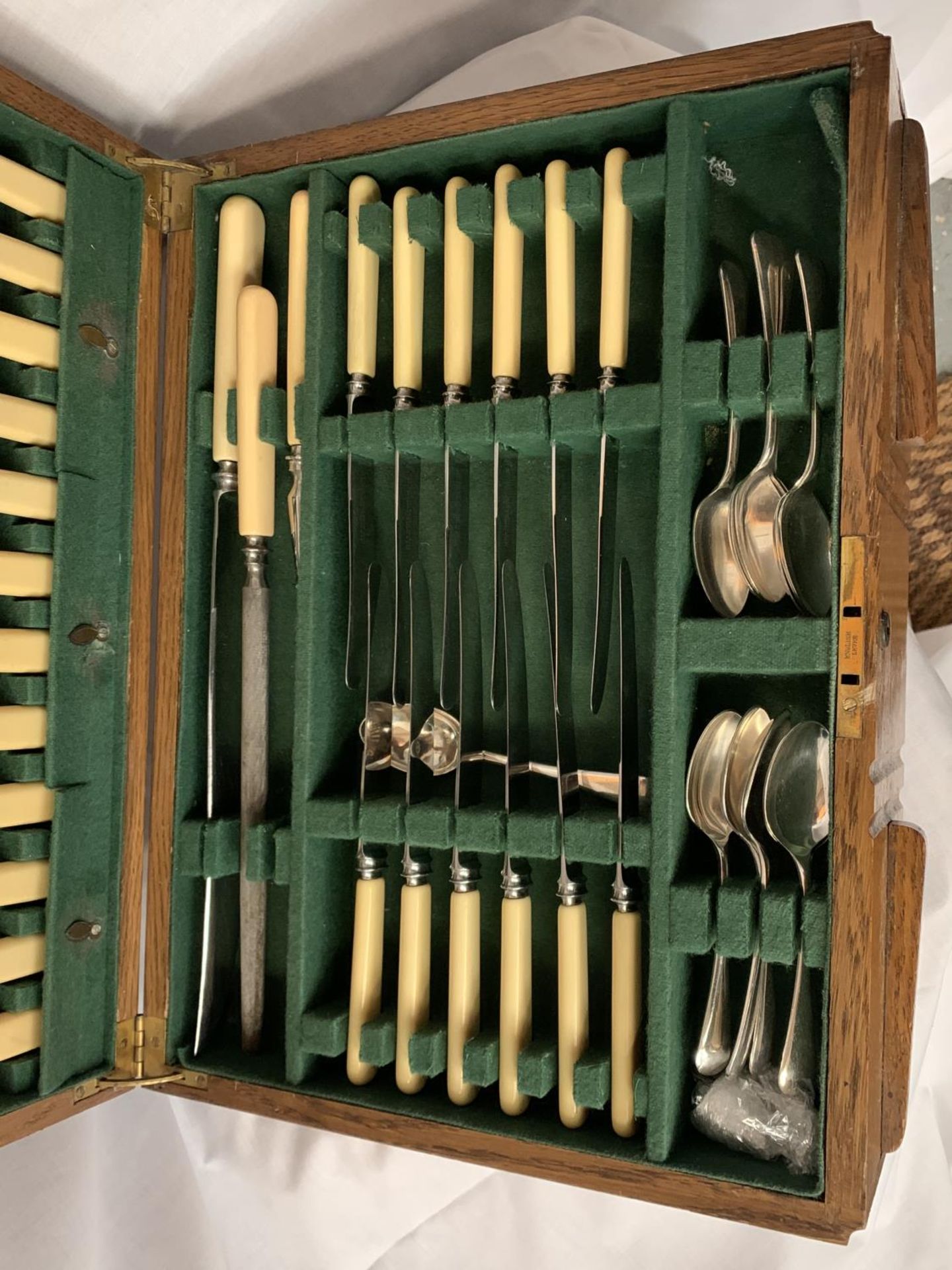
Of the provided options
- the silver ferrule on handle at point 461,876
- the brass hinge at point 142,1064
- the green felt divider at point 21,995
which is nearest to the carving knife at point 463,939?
the silver ferrule on handle at point 461,876

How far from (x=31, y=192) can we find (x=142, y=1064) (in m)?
0.68

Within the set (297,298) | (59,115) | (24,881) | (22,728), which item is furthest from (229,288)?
(24,881)

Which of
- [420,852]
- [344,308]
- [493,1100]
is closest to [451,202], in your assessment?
[344,308]

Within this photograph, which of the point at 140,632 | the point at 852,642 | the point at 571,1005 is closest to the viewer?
the point at 852,642

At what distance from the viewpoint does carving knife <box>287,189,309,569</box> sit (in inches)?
33.9

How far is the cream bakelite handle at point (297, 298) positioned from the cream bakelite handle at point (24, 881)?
38 cm

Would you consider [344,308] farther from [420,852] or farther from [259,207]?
[420,852]

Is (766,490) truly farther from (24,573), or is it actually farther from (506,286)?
(24,573)

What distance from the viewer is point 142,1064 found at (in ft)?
2.85

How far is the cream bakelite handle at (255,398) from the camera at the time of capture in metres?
0.87

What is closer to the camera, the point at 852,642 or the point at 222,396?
the point at 852,642

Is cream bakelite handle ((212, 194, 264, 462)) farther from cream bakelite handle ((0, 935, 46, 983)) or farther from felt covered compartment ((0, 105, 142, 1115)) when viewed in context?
cream bakelite handle ((0, 935, 46, 983))

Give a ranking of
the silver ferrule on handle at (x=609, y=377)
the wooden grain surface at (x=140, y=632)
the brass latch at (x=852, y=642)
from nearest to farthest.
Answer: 1. the brass latch at (x=852, y=642)
2. the silver ferrule on handle at (x=609, y=377)
3. the wooden grain surface at (x=140, y=632)

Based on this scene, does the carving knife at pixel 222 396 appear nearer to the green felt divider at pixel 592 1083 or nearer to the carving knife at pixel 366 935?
the carving knife at pixel 366 935
